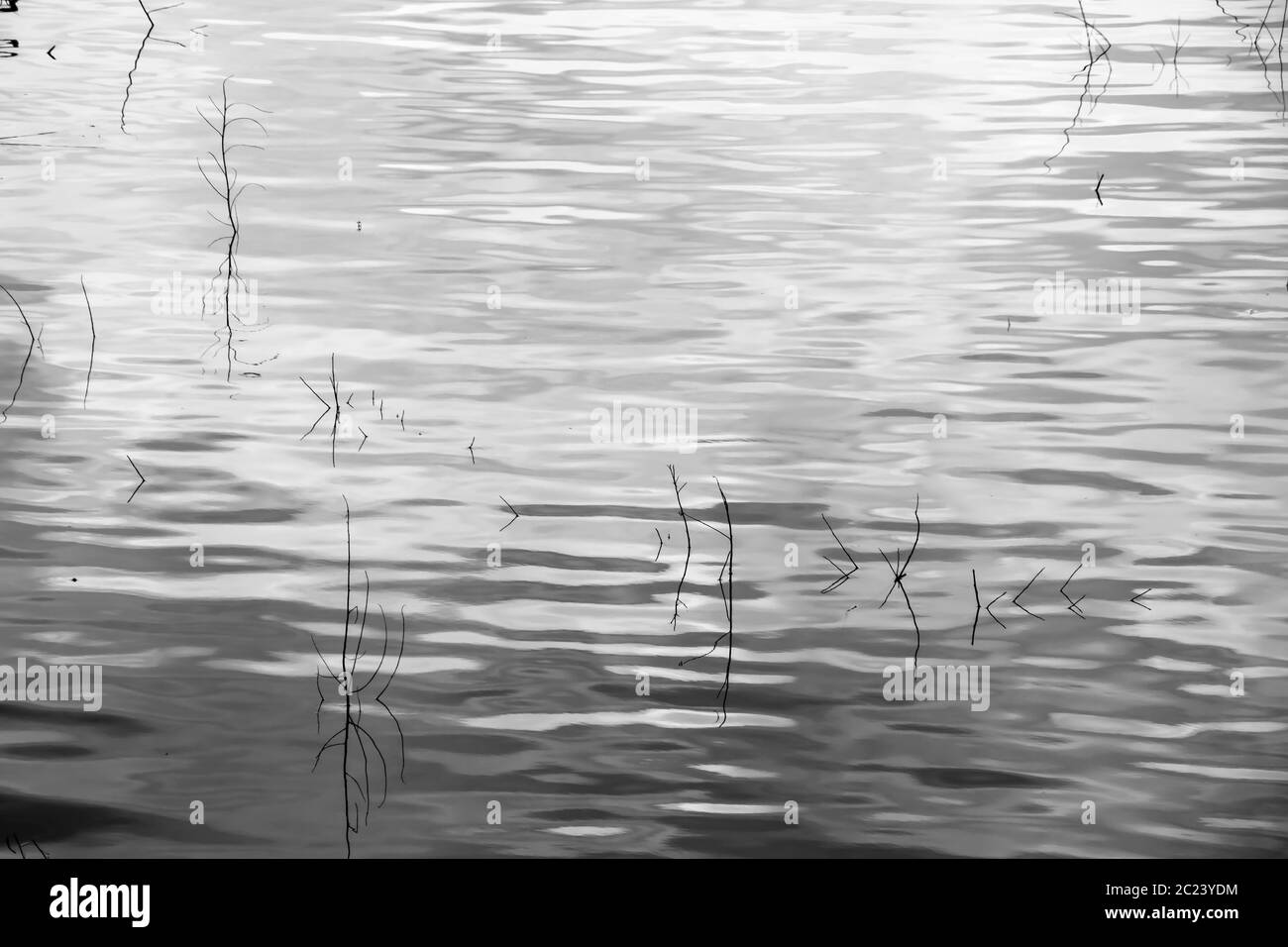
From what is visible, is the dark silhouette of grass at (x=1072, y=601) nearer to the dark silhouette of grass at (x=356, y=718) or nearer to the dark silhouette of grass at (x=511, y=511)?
the dark silhouette of grass at (x=511, y=511)

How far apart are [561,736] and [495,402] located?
2.81 metres

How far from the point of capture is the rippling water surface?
480 centimetres

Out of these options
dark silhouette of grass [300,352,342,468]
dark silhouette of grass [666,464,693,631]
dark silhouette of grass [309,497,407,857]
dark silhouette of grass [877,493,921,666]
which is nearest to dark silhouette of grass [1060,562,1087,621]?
dark silhouette of grass [877,493,921,666]

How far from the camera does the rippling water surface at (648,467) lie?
4.80 meters

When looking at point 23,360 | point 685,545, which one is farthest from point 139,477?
point 685,545

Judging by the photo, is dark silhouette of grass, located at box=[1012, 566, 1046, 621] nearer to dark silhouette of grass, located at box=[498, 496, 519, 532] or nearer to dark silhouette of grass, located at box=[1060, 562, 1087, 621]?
dark silhouette of grass, located at box=[1060, 562, 1087, 621]

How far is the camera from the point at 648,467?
688cm

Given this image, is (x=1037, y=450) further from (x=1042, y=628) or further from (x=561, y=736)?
(x=561, y=736)

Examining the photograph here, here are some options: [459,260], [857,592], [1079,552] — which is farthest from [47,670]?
[459,260]

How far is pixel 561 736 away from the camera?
5.00 m

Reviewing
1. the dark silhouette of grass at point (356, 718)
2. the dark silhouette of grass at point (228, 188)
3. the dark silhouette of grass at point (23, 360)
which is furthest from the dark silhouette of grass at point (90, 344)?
the dark silhouette of grass at point (356, 718)
